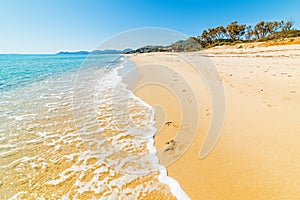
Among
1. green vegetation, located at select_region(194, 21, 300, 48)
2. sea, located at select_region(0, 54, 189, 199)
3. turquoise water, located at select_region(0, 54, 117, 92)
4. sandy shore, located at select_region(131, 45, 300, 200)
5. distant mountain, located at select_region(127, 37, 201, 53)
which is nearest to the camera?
sandy shore, located at select_region(131, 45, 300, 200)

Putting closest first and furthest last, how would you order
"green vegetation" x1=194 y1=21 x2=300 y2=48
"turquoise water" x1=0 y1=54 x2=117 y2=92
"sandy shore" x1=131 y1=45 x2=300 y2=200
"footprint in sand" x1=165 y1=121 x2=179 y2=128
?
"sandy shore" x1=131 y1=45 x2=300 y2=200
"footprint in sand" x1=165 y1=121 x2=179 y2=128
"turquoise water" x1=0 y1=54 x2=117 y2=92
"green vegetation" x1=194 y1=21 x2=300 y2=48

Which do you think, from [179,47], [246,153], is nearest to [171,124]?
[246,153]

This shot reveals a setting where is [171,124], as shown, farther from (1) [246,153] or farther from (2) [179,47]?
(2) [179,47]

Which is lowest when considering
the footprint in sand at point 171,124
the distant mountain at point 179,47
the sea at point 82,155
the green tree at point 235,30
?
the sea at point 82,155

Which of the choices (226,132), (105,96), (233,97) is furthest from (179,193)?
(105,96)

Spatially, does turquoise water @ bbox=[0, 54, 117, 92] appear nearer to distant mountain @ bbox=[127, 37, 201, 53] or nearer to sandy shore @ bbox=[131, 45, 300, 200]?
distant mountain @ bbox=[127, 37, 201, 53]

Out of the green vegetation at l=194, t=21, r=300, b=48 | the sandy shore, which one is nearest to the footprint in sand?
the sandy shore

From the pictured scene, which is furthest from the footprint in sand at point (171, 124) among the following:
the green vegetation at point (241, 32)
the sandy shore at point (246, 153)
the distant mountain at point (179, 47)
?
the green vegetation at point (241, 32)

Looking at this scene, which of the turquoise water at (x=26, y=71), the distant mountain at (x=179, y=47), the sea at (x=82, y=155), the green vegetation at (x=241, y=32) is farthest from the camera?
the green vegetation at (x=241, y=32)

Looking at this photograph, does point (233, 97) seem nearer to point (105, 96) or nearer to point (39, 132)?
point (105, 96)

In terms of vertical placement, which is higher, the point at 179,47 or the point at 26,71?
the point at 179,47

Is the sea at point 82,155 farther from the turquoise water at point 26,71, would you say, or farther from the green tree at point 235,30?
the green tree at point 235,30

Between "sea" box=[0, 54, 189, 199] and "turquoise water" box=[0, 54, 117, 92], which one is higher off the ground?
"sea" box=[0, 54, 189, 199]

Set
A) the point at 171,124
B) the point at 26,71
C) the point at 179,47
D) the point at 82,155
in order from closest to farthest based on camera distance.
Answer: the point at 82,155, the point at 171,124, the point at 26,71, the point at 179,47
